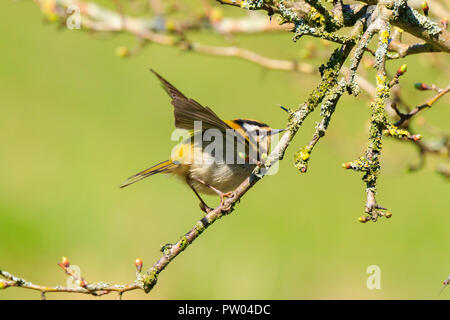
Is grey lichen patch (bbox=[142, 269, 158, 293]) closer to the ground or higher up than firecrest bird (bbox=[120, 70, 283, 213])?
closer to the ground

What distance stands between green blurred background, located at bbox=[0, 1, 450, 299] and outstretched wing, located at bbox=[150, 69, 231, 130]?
1.33m

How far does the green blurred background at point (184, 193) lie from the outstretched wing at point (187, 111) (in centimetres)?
133

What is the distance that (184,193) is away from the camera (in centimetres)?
735

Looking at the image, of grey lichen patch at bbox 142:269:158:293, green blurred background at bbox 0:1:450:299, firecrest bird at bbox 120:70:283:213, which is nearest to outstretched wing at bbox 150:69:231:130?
firecrest bird at bbox 120:70:283:213

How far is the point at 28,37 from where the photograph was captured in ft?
32.7

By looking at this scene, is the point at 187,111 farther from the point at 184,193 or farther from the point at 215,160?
the point at 184,193

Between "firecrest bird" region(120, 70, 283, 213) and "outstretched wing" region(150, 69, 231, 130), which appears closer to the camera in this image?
"outstretched wing" region(150, 69, 231, 130)

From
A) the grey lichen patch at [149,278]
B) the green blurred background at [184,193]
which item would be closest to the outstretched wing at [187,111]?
the grey lichen patch at [149,278]

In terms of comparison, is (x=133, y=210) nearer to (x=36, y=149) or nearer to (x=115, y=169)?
Result: (x=115, y=169)

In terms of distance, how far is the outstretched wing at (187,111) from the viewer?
8.28 feet

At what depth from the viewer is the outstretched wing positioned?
2.52m

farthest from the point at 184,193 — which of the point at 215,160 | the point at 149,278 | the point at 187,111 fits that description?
the point at 149,278

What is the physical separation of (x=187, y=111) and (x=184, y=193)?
4811 mm

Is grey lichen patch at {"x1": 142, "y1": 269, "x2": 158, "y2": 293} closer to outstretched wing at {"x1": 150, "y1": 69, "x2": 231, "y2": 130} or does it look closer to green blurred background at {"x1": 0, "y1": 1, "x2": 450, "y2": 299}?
outstretched wing at {"x1": 150, "y1": 69, "x2": 231, "y2": 130}
